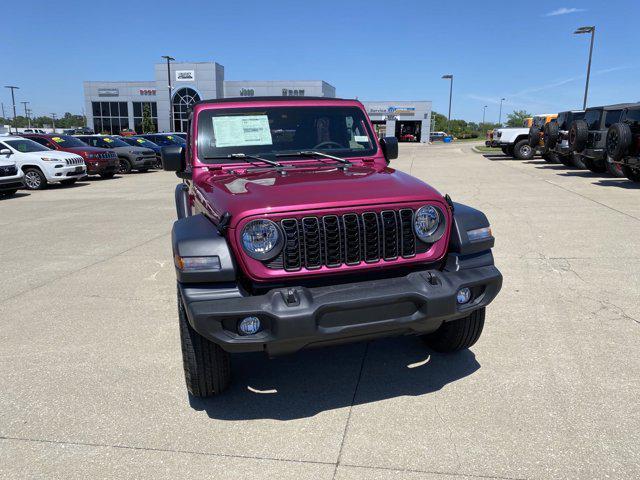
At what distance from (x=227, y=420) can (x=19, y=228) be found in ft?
25.6

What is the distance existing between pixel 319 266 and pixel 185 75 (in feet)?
194

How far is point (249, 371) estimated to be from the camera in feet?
12.2

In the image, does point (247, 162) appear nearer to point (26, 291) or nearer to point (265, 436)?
point (265, 436)

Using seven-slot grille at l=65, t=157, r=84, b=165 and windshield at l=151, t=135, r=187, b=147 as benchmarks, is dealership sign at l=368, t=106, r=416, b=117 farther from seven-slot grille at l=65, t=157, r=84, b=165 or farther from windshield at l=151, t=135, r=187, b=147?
seven-slot grille at l=65, t=157, r=84, b=165

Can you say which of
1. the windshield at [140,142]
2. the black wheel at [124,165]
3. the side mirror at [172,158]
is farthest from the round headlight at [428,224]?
the windshield at [140,142]

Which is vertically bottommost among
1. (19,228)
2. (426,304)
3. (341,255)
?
(19,228)

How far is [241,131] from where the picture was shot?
4211 mm

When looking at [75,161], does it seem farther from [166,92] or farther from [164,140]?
[166,92]

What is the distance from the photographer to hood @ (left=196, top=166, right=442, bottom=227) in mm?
2893

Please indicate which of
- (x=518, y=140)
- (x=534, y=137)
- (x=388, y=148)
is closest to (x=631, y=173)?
(x=534, y=137)

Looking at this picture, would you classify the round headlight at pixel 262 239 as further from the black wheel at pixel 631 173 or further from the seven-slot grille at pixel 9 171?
the black wheel at pixel 631 173

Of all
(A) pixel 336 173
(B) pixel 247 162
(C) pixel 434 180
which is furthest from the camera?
(C) pixel 434 180

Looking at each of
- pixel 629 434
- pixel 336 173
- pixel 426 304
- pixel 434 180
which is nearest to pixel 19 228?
pixel 336 173

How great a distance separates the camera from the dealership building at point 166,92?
57.2 metres
